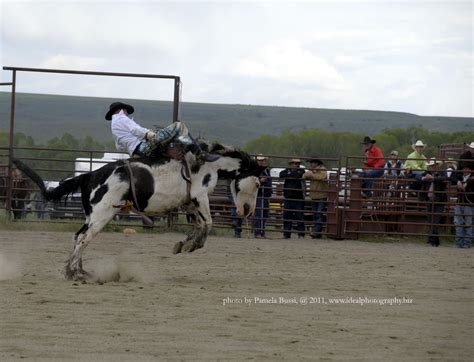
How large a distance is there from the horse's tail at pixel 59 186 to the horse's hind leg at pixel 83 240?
1.64ft

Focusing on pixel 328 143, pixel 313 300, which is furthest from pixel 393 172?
pixel 328 143

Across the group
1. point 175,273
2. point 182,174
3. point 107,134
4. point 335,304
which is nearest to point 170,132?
point 182,174

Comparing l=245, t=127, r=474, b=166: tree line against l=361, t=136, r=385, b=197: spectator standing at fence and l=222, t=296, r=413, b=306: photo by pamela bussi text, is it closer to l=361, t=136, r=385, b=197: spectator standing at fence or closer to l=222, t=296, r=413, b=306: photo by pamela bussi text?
l=361, t=136, r=385, b=197: spectator standing at fence

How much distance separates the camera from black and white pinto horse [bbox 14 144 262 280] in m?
10.0

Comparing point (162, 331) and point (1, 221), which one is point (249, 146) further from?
point (162, 331)

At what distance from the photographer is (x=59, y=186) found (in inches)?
413

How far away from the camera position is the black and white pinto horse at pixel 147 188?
395 inches

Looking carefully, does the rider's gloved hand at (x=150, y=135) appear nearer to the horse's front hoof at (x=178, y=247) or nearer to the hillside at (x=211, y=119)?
the horse's front hoof at (x=178, y=247)

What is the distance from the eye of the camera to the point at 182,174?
10.5 m

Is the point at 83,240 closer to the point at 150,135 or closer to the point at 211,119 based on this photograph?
the point at 150,135

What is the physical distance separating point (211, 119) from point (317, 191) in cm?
7421

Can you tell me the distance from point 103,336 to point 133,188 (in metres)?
3.47

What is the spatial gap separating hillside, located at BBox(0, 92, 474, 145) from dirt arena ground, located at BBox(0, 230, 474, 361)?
60.3 m

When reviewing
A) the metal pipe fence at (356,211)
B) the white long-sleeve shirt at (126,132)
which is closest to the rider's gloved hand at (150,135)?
the white long-sleeve shirt at (126,132)
